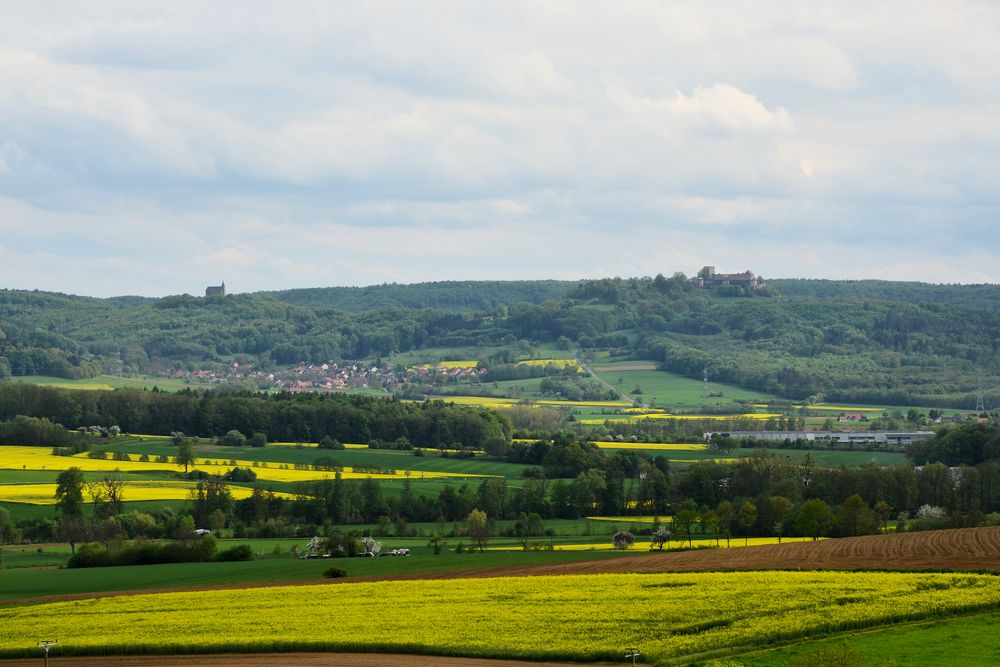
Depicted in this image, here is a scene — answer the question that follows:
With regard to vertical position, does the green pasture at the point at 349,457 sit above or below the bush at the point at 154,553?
above

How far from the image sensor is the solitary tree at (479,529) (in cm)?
7756

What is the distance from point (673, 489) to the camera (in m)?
97.4

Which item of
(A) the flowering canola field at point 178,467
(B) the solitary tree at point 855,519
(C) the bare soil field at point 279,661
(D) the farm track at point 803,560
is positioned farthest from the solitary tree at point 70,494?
(B) the solitary tree at point 855,519

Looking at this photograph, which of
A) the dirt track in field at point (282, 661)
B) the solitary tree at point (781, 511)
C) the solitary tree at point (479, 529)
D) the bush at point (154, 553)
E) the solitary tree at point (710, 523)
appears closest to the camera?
the dirt track in field at point (282, 661)

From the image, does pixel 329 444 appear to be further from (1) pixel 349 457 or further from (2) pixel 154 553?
(2) pixel 154 553

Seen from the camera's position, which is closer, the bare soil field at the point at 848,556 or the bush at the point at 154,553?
the bare soil field at the point at 848,556

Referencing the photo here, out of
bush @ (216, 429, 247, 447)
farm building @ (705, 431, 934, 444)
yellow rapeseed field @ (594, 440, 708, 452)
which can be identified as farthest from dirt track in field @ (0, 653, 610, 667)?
farm building @ (705, 431, 934, 444)

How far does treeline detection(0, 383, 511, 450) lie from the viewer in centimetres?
14112

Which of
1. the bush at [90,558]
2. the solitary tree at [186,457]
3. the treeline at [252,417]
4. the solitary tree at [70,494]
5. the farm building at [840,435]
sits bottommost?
the bush at [90,558]

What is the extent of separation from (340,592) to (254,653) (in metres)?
11.8

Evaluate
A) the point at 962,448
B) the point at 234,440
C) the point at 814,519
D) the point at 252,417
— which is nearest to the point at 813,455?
the point at 962,448

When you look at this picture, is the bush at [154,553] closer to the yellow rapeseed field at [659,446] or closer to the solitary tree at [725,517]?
the solitary tree at [725,517]

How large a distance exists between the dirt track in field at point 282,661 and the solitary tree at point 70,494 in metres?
43.9

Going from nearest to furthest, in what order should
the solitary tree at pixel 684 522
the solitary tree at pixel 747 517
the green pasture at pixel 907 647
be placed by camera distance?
the green pasture at pixel 907 647
the solitary tree at pixel 684 522
the solitary tree at pixel 747 517
